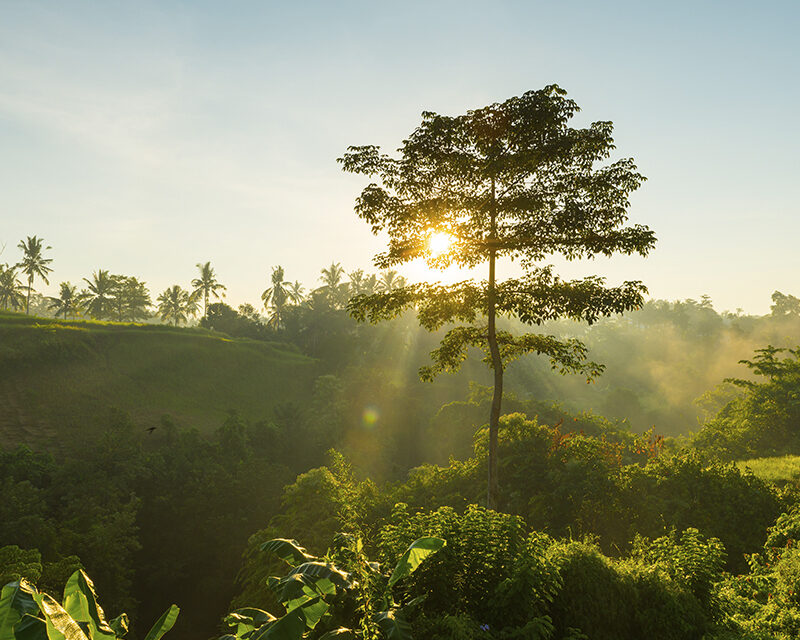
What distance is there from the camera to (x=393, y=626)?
159 inches

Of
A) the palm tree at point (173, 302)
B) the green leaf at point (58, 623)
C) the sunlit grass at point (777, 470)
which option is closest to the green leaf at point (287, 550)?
the green leaf at point (58, 623)

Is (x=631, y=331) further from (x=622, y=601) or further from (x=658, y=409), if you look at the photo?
(x=622, y=601)

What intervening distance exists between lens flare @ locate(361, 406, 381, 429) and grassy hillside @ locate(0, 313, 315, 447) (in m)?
9.38

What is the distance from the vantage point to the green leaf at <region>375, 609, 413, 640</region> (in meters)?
4.00

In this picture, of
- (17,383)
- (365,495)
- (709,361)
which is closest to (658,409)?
(709,361)

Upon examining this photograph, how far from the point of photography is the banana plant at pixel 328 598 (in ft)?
12.2

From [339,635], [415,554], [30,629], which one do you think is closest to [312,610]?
[339,635]

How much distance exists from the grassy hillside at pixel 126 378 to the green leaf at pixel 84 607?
2796cm

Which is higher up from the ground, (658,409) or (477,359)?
(477,359)

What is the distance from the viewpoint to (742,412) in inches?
1008

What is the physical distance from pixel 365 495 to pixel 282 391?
30.0m

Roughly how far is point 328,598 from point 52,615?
2638 mm

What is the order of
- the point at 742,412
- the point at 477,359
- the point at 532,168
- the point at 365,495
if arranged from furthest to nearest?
1. the point at 477,359
2. the point at 742,412
3. the point at 365,495
4. the point at 532,168

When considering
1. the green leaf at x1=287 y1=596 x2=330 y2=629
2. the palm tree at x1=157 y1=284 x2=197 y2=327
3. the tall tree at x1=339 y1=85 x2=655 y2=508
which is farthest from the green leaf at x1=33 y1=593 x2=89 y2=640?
the palm tree at x1=157 y1=284 x2=197 y2=327
